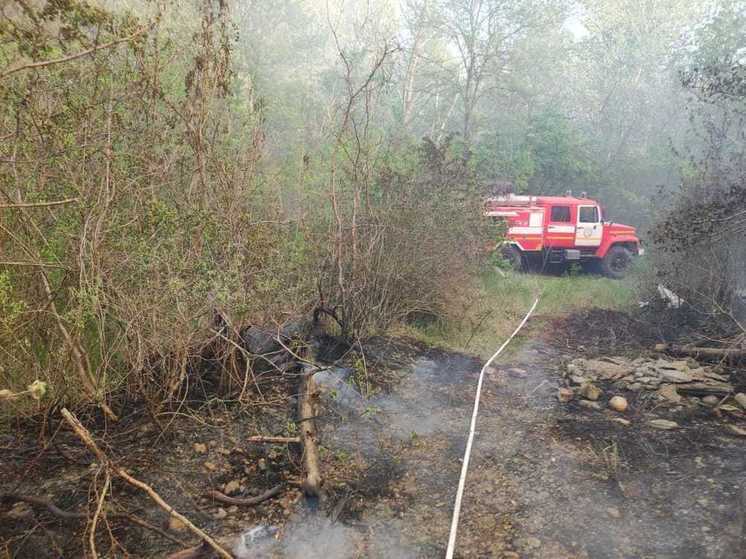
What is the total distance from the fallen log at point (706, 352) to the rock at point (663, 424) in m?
1.64

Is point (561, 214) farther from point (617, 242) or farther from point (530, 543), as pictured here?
point (530, 543)

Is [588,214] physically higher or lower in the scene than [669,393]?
higher

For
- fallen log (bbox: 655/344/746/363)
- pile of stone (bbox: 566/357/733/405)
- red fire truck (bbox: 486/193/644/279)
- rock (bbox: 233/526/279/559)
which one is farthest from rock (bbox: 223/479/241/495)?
red fire truck (bbox: 486/193/644/279)

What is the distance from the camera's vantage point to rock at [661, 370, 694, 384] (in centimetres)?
630

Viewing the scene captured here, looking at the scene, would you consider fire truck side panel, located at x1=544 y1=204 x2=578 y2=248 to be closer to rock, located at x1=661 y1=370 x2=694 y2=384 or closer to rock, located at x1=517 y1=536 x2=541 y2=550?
rock, located at x1=661 y1=370 x2=694 y2=384

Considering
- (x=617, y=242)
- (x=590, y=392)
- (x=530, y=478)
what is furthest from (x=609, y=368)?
(x=617, y=242)

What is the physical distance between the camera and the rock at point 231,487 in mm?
3969

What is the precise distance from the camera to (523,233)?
12945 millimetres

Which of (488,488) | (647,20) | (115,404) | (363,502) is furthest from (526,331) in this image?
(647,20)

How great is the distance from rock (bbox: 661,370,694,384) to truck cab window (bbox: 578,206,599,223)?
7308 millimetres

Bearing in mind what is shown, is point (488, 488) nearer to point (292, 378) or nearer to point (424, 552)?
point (424, 552)

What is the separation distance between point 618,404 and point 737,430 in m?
1.05

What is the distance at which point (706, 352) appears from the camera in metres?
7.18

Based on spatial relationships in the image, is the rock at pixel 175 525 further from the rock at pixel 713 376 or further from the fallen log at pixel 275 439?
the rock at pixel 713 376
